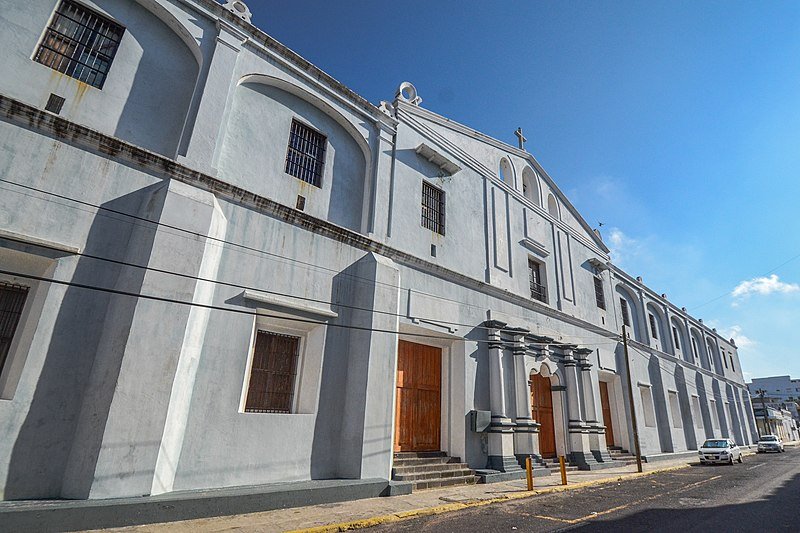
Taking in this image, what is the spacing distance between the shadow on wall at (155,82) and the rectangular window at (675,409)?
93.3 ft

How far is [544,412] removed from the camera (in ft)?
51.8

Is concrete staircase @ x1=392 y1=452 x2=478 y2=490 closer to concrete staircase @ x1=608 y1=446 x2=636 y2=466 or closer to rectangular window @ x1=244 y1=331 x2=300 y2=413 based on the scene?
rectangular window @ x1=244 y1=331 x2=300 y2=413

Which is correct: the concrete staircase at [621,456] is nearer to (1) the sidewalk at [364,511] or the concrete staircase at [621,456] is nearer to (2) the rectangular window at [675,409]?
(1) the sidewalk at [364,511]

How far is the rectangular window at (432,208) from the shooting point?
43.6 ft

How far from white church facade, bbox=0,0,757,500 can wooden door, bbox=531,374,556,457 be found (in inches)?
4.4

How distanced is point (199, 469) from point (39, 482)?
84.8 inches

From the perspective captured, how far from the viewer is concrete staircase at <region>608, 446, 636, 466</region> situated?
1727 centimetres

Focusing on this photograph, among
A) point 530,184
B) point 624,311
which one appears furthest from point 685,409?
point 530,184

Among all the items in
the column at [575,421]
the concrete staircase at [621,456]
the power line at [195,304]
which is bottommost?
the concrete staircase at [621,456]

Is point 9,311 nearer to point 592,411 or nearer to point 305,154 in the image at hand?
point 305,154

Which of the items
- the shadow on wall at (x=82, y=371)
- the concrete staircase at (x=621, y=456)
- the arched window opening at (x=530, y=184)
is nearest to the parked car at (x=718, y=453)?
the concrete staircase at (x=621, y=456)

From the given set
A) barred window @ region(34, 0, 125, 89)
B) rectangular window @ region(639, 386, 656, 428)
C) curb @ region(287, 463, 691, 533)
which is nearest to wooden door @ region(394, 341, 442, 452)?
curb @ region(287, 463, 691, 533)

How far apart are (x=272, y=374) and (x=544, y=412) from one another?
11.3m

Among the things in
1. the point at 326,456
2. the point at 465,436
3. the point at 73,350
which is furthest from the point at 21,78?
the point at 465,436
